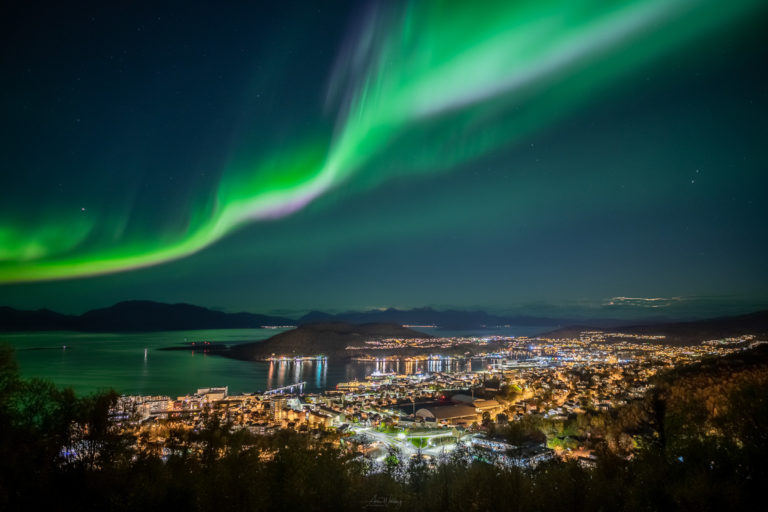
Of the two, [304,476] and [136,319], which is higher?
[304,476]

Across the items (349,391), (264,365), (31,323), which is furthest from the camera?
(31,323)

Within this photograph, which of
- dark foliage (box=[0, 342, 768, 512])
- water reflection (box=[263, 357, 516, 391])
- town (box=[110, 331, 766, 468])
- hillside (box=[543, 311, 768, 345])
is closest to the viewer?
dark foliage (box=[0, 342, 768, 512])

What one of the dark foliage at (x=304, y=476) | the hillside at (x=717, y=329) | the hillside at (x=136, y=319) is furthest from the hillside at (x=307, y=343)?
the hillside at (x=136, y=319)

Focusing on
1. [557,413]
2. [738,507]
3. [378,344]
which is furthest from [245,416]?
[378,344]

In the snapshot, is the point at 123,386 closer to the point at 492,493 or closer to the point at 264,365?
the point at 264,365

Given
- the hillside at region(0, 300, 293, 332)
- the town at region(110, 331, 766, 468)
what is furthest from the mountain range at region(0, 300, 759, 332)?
the town at region(110, 331, 766, 468)

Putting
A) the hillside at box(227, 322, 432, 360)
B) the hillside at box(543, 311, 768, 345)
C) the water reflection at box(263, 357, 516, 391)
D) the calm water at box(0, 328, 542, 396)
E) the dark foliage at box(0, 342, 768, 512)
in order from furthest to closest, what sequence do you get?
the hillside at box(227, 322, 432, 360) → the hillside at box(543, 311, 768, 345) → the water reflection at box(263, 357, 516, 391) → the calm water at box(0, 328, 542, 396) → the dark foliage at box(0, 342, 768, 512)

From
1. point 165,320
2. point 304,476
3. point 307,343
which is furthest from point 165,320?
point 304,476

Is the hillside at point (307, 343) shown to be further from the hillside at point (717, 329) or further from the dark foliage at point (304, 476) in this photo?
the dark foliage at point (304, 476)

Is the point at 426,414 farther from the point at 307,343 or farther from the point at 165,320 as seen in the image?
the point at 165,320

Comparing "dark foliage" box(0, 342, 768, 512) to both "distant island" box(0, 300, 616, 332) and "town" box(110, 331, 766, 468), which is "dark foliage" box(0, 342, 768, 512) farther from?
"distant island" box(0, 300, 616, 332)

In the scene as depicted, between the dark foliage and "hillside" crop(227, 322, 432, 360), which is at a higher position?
the dark foliage
